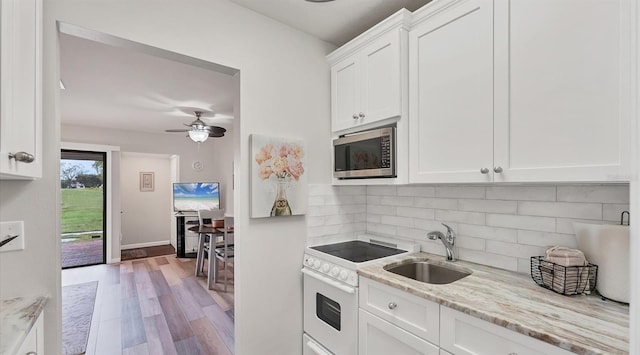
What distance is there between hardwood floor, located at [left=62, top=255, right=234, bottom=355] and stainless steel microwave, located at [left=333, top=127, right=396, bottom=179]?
1.87 metres

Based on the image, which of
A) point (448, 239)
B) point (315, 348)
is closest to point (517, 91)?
point (448, 239)

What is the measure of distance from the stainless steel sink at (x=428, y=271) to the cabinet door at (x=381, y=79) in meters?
0.96

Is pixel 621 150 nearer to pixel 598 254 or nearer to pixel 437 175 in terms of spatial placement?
pixel 598 254

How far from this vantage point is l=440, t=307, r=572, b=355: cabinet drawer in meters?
1.01

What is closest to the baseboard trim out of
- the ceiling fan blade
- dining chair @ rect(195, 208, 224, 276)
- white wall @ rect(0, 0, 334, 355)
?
dining chair @ rect(195, 208, 224, 276)

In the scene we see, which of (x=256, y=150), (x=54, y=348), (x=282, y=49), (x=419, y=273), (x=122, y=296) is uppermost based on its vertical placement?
(x=282, y=49)

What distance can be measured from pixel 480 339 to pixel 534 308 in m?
0.25

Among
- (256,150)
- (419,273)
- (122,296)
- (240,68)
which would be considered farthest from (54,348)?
(122,296)

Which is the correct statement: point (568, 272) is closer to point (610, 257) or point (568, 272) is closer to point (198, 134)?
point (610, 257)

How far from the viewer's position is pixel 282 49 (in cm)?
200

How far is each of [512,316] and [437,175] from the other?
0.73 metres

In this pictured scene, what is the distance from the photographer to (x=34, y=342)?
1078 mm

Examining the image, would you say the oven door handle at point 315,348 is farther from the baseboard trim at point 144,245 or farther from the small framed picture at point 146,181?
the small framed picture at point 146,181

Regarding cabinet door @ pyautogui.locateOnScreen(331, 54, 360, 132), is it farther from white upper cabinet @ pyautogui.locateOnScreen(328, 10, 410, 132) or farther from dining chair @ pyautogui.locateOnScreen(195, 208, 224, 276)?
dining chair @ pyautogui.locateOnScreen(195, 208, 224, 276)
